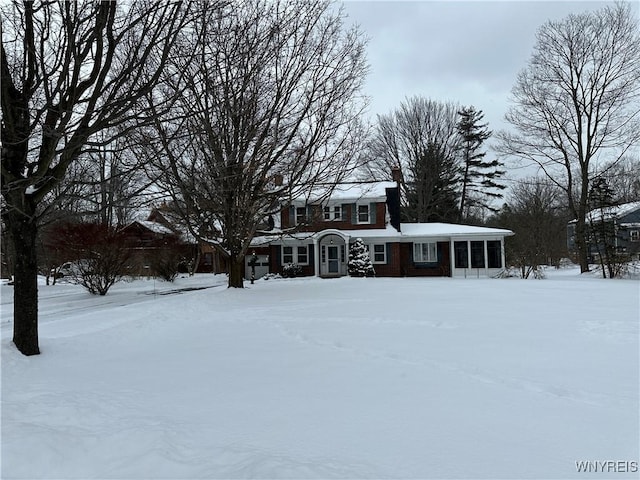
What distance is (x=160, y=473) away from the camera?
10.1 ft

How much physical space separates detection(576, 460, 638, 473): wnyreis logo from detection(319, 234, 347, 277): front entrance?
23.3 meters

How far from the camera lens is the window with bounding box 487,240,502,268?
25.9 meters

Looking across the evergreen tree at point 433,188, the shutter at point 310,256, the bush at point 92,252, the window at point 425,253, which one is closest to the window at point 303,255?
the shutter at point 310,256

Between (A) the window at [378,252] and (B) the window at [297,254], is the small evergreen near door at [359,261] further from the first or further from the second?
(B) the window at [297,254]

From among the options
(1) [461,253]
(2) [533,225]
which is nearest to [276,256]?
(1) [461,253]

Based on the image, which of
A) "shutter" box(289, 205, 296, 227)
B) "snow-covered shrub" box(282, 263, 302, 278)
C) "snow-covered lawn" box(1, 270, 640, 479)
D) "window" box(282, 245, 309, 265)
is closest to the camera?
"snow-covered lawn" box(1, 270, 640, 479)

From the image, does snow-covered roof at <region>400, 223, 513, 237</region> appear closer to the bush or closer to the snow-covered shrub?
the snow-covered shrub

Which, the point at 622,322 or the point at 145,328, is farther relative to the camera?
the point at 145,328

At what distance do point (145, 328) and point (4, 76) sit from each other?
5.17 m

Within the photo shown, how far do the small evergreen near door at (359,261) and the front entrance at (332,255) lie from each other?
6.31ft

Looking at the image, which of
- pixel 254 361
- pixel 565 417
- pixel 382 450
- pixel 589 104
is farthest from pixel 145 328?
pixel 589 104

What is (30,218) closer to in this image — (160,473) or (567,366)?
(160,473)

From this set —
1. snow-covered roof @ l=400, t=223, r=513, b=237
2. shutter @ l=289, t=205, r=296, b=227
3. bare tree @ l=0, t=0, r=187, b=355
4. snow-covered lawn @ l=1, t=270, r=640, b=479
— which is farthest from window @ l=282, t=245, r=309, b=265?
bare tree @ l=0, t=0, r=187, b=355

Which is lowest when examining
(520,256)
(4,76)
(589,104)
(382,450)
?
(382,450)
